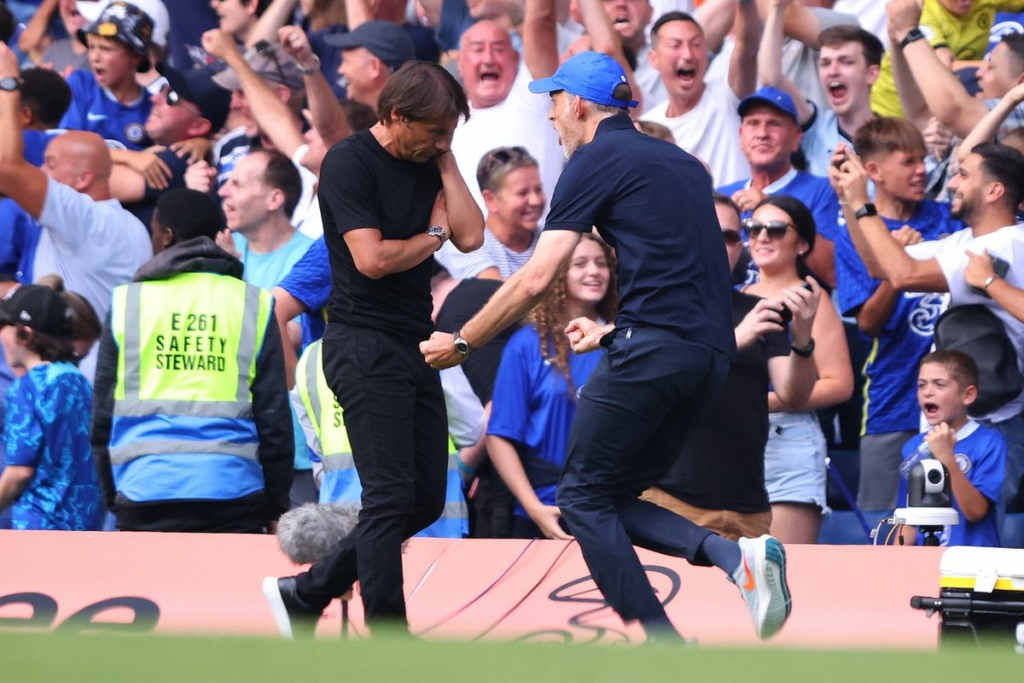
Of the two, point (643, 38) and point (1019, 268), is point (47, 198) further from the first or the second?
point (1019, 268)

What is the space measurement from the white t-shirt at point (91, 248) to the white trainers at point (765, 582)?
14.3ft

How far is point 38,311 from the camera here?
23.6 ft

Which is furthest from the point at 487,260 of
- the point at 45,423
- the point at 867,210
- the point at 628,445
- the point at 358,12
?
the point at 358,12

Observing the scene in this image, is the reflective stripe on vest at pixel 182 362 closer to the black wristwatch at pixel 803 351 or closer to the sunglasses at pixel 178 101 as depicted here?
the black wristwatch at pixel 803 351

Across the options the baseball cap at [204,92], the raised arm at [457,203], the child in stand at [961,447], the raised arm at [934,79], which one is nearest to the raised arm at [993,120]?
the raised arm at [934,79]

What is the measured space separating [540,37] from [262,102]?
1.84 m

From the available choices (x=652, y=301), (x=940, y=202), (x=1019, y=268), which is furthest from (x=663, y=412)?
(x=940, y=202)

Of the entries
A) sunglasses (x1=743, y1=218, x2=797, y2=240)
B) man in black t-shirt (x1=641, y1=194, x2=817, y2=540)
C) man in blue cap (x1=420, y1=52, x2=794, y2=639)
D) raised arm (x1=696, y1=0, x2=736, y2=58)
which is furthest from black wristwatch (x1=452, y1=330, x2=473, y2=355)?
raised arm (x1=696, y1=0, x2=736, y2=58)

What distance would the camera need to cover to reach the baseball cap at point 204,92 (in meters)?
10.3

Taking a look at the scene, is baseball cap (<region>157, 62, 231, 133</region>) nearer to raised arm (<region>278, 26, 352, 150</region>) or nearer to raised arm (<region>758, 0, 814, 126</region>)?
raised arm (<region>278, 26, 352, 150</region>)

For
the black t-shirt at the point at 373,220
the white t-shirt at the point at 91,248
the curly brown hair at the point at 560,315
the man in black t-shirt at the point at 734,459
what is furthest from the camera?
the white t-shirt at the point at 91,248

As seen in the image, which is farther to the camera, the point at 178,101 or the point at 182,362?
the point at 178,101

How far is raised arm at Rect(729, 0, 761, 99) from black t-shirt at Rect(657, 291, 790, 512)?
2948 millimetres

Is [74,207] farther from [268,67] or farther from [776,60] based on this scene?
[776,60]
